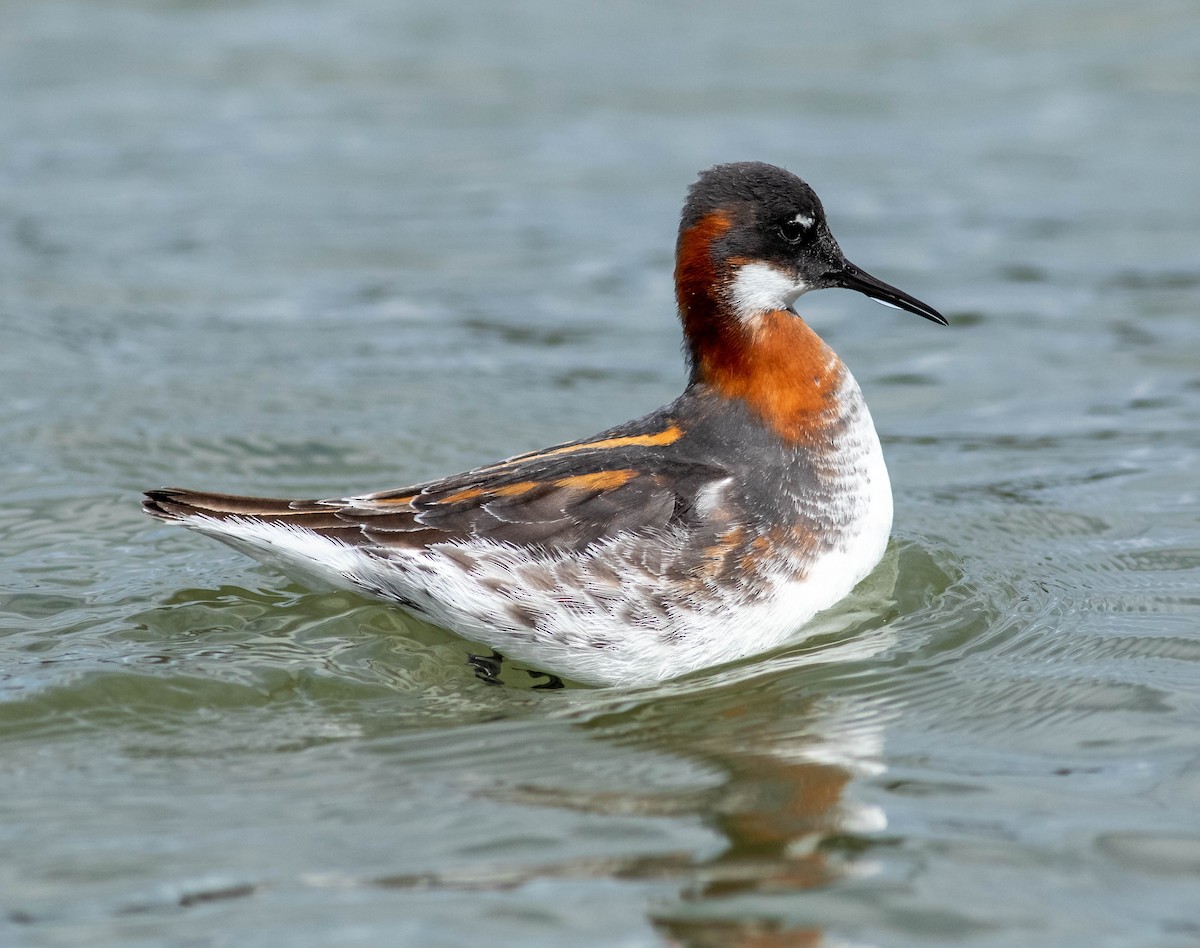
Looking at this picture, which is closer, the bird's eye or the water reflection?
the water reflection

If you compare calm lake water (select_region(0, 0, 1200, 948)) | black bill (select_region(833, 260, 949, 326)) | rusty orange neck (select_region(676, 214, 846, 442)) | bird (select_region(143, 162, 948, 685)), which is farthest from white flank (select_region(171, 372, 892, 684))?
black bill (select_region(833, 260, 949, 326))

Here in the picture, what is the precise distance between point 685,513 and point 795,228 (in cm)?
133

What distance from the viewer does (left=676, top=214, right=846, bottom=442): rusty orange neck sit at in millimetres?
6914

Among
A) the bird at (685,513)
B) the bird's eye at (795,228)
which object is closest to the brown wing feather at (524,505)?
the bird at (685,513)

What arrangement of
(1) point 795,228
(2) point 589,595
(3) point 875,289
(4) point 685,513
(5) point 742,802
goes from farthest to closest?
(3) point 875,289 < (1) point 795,228 < (4) point 685,513 < (2) point 589,595 < (5) point 742,802

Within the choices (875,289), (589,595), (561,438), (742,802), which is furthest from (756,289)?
(561,438)


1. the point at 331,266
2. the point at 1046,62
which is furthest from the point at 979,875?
the point at 1046,62

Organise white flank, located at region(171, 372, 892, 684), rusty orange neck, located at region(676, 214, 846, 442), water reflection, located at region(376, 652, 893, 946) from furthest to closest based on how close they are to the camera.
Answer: rusty orange neck, located at region(676, 214, 846, 442) < white flank, located at region(171, 372, 892, 684) < water reflection, located at region(376, 652, 893, 946)

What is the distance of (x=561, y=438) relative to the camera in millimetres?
9539

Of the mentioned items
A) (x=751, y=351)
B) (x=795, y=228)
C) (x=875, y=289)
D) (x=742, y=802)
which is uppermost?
(x=795, y=228)

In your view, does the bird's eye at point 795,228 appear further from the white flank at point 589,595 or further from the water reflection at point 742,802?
the water reflection at point 742,802

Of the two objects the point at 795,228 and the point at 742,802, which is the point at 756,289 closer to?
the point at 795,228

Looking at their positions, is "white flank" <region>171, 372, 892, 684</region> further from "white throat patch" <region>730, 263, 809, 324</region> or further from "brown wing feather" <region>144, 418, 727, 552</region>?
"white throat patch" <region>730, 263, 809, 324</region>

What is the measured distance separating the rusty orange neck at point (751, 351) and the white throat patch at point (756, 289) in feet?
0.06
